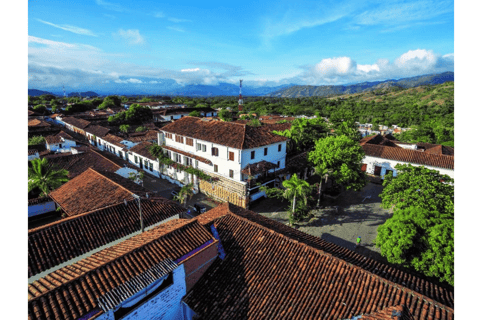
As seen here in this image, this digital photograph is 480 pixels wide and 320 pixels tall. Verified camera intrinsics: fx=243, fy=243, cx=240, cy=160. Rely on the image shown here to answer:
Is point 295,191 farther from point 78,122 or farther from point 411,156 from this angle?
point 78,122

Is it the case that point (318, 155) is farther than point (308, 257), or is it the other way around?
Result: point (318, 155)

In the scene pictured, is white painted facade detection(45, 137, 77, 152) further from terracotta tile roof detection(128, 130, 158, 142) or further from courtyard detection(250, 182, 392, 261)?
courtyard detection(250, 182, 392, 261)

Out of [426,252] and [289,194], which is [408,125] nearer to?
[289,194]

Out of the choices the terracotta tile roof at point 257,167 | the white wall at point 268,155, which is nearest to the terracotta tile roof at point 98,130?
the white wall at point 268,155

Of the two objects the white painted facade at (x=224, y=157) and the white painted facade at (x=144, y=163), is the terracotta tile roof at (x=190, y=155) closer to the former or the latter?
the white painted facade at (x=224, y=157)

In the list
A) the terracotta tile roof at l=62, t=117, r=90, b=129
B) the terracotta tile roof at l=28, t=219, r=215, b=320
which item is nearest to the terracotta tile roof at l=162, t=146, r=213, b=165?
the terracotta tile roof at l=28, t=219, r=215, b=320
